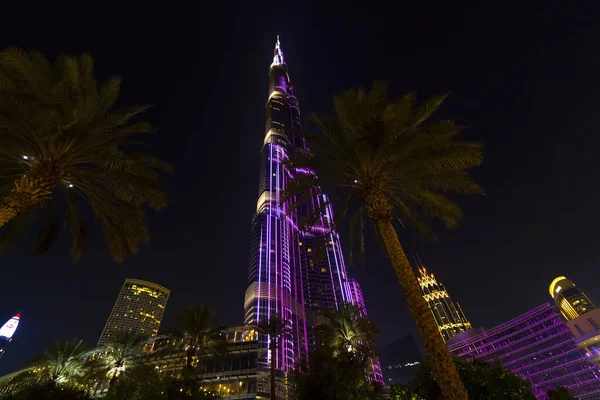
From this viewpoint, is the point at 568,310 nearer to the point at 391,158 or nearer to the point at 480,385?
the point at 480,385

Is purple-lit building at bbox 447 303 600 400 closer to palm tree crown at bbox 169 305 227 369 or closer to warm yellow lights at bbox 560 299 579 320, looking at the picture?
warm yellow lights at bbox 560 299 579 320

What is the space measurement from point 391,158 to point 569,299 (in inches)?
6044

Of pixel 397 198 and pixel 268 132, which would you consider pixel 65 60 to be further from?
pixel 268 132

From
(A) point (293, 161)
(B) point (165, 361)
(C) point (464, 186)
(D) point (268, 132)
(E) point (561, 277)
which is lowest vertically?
(C) point (464, 186)

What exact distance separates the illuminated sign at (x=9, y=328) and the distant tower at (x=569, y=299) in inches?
9739

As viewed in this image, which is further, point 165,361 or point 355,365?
point 165,361

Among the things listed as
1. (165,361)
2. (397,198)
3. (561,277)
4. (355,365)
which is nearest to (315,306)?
(165,361)

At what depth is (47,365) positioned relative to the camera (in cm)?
3070

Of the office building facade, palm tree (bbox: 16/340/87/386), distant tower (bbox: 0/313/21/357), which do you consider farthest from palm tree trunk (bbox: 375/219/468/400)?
distant tower (bbox: 0/313/21/357)

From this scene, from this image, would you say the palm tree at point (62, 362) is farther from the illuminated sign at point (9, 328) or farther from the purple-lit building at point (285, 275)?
the illuminated sign at point (9, 328)

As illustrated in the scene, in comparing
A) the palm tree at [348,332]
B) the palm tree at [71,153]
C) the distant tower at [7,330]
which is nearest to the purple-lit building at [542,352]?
the palm tree at [348,332]

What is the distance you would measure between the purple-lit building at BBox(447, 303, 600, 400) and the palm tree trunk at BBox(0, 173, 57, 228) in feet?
448

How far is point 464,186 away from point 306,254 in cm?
16102

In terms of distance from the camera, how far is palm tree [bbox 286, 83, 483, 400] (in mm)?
11797
